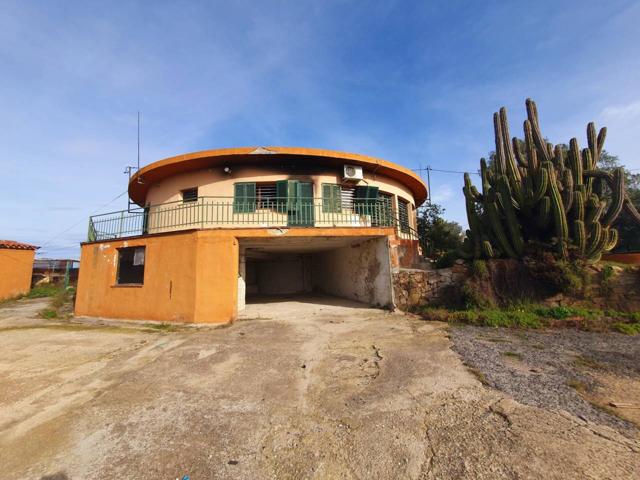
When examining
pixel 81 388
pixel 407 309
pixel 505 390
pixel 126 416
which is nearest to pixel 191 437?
pixel 126 416

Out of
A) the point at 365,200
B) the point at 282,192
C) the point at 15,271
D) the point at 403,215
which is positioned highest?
the point at 282,192

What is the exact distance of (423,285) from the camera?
28.3 feet

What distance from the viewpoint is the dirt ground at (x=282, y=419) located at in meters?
2.24

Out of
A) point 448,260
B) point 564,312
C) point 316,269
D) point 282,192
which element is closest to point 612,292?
point 564,312

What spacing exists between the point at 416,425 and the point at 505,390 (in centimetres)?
139

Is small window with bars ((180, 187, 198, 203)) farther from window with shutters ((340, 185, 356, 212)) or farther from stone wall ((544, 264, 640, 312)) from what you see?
stone wall ((544, 264, 640, 312))

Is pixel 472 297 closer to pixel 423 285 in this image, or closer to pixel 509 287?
pixel 509 287

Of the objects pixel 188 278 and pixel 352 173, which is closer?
pixel 188 278

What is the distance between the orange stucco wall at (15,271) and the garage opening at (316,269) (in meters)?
13.1

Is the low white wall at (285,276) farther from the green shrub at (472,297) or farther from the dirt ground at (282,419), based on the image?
the dirt ground at (282,419)

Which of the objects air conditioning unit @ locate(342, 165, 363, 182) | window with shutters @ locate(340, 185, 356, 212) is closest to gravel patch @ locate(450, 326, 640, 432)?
window with shutters @ locate(340, 185, 356, 212)

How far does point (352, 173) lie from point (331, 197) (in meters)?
1.21

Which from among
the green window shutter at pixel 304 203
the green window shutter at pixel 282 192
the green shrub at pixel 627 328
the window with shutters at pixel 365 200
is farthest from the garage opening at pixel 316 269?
the green shrub at pixel 627 328

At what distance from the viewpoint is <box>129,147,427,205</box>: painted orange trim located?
10.0 metres
